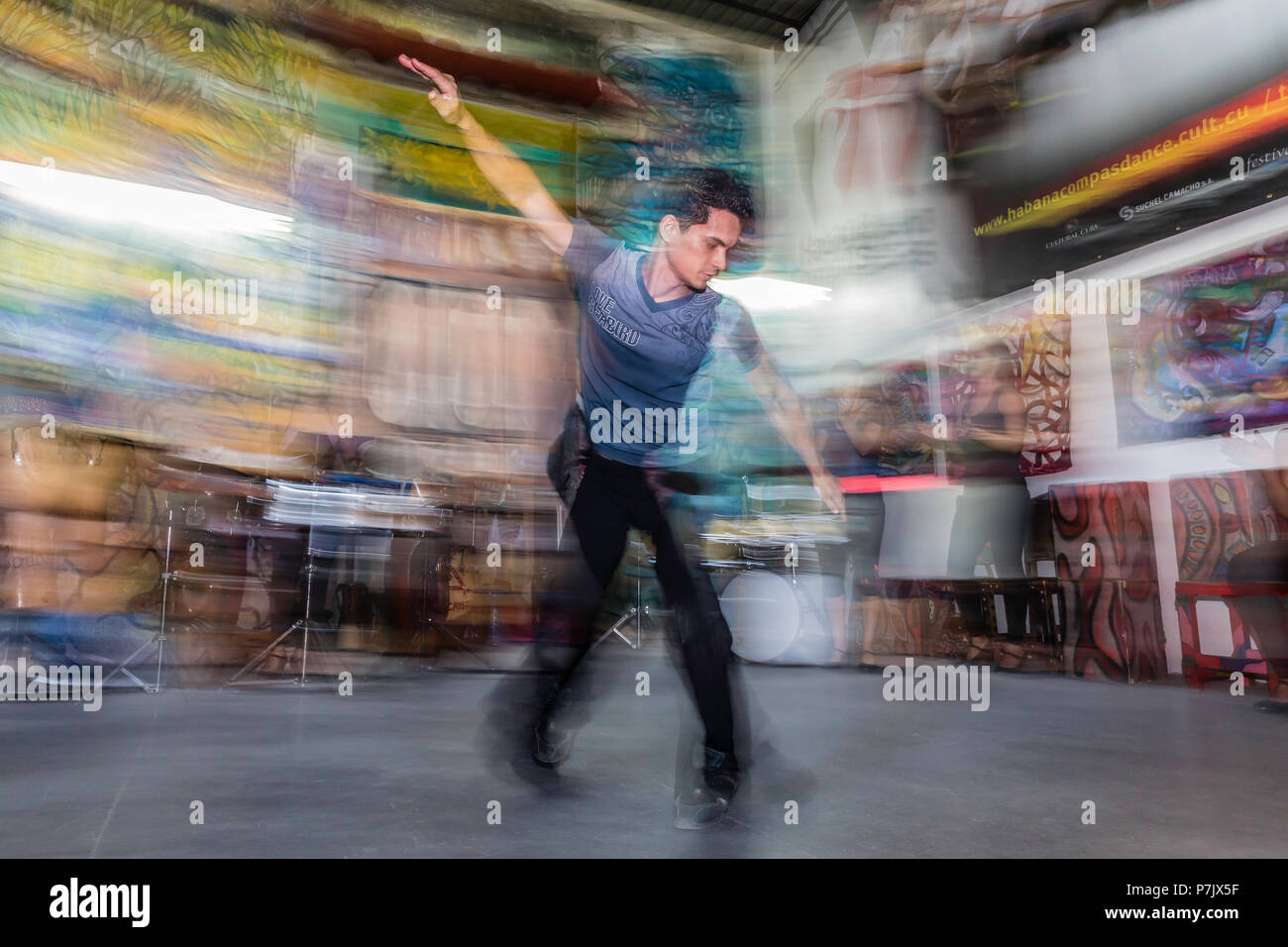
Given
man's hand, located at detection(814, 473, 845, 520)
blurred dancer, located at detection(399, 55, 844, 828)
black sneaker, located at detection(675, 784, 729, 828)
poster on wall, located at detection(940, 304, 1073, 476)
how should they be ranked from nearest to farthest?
black sneaker, located at detection(675, 784, 729, 828) < blurred dancer, located at detection(399, 55, 844, 828) < man's hand, located at detection(814, 473, 845, 520) < poster on wall, located at detection(940, 304, 1073, 476)

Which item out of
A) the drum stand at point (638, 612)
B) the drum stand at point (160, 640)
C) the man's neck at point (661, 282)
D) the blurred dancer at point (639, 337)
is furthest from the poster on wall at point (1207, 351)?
the drum stand at point (160, 640)

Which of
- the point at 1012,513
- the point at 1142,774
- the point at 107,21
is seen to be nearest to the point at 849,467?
the point at 1012,513

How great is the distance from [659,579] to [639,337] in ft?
2.06

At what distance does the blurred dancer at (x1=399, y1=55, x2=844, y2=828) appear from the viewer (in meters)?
2.12

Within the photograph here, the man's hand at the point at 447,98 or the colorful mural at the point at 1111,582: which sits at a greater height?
the man's hand at the point at 447,98

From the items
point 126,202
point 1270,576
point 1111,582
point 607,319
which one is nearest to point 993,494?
point 1111,582

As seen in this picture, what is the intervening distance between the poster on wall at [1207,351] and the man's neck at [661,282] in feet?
12.4

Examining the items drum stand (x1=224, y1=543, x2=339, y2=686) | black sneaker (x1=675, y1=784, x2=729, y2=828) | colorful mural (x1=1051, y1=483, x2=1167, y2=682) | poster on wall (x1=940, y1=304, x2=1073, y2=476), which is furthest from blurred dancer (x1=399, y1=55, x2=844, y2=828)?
poster on wall (x1=940, y1=304, x2=1073, y2=476)

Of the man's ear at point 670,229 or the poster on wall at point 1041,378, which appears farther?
the poster on wall at point 1041,378

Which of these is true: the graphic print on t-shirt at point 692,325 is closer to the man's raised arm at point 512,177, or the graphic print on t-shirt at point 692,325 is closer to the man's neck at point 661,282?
the man's neck at point 661,282

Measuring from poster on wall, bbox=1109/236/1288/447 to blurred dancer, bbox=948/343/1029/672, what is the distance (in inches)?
28.9

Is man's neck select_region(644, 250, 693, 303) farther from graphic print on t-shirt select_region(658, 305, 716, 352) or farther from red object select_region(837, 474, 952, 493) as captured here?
red object select_region(837, 474, 952, 493)

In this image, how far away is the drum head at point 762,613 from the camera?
18.7 ft

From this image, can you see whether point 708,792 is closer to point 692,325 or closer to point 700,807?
point 700,807
